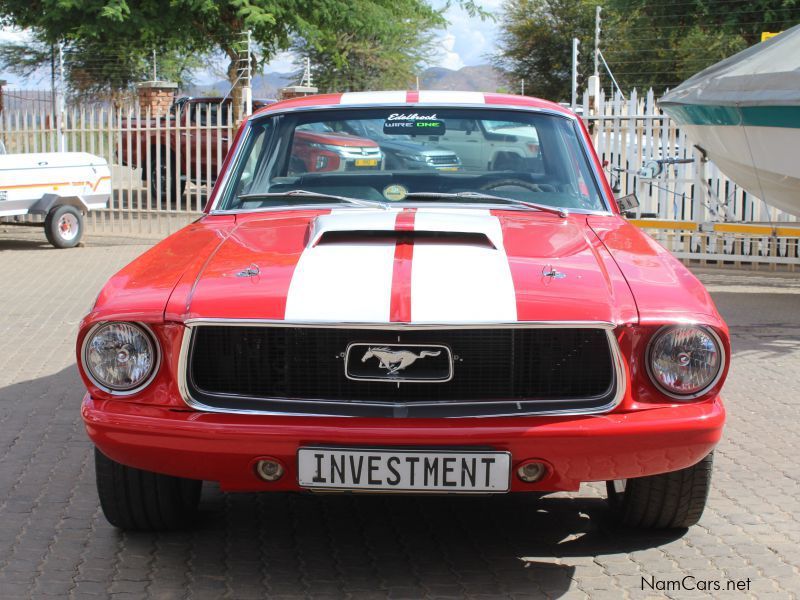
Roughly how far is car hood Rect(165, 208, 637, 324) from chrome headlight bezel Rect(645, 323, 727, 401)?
11 centimetres

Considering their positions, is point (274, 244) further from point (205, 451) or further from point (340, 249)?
point (205, 451)

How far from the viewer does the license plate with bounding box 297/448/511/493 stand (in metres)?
3.50

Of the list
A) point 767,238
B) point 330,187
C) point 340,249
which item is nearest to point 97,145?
point 767,238

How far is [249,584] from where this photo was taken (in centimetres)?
383

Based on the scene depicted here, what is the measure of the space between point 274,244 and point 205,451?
3.02ft

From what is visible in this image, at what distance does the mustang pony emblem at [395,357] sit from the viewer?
3.57 metres

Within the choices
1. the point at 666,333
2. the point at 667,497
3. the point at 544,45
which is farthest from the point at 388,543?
the point at 544,45

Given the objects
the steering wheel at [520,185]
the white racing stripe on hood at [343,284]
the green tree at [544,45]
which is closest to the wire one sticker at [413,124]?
the steering wheel at [520,185]

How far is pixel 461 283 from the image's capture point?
3.66m

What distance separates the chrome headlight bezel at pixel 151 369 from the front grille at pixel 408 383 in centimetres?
12

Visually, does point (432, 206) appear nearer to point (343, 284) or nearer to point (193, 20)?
point (343, 284)

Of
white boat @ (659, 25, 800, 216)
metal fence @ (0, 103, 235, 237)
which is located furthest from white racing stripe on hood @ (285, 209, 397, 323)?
metal fence @ (0, 103, 235, 237)

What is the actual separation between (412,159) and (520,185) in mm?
501

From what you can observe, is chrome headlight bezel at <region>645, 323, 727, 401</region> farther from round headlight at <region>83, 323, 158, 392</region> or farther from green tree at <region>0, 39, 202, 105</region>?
green tree at <region>0, 39, 202, 105</region>
